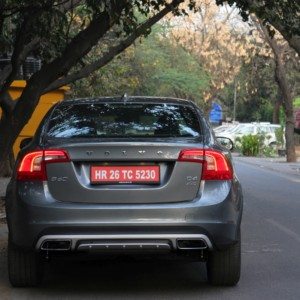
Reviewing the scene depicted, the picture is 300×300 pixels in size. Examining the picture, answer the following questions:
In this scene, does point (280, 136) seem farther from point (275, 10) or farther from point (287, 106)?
point (275, 10)

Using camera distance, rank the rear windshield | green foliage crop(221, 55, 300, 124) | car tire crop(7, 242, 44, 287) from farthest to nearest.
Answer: green foliage crop(221, 55, 300, 124), the rear windshield, car tire crop(7, 242, 44, 287)

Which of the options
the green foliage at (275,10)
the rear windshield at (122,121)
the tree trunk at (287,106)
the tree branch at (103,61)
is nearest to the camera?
the rear windshield at (122,121)

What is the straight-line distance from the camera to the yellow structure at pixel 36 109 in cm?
1633

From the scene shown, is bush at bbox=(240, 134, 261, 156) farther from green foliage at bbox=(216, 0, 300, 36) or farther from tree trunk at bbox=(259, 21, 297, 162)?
green foliage at bbox=(216, 0, 300, 36)

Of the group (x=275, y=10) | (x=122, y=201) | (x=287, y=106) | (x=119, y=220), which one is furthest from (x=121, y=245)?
(x=287, y=106)

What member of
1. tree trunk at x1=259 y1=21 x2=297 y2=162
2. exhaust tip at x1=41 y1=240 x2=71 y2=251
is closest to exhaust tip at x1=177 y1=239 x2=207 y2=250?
exhaust tip at x1=41 y1=240 x2=71 y2=251

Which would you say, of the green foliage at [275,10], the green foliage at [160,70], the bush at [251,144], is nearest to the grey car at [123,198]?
the green foliage at [275,10]

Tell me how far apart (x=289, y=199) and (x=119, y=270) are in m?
6.90

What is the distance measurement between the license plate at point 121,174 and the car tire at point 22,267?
3.05ft

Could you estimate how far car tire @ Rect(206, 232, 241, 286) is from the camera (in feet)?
19.5

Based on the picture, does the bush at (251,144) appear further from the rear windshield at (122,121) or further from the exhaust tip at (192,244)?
the exhaust tip at (192,244)

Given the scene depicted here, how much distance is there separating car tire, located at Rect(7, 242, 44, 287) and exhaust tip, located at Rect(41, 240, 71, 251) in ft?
1.14

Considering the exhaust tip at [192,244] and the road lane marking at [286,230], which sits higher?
the exhaust tip at [192,244]

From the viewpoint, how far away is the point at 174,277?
21.7 ft
